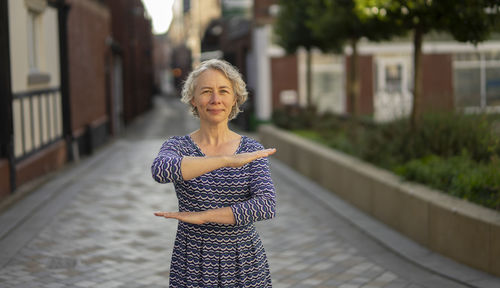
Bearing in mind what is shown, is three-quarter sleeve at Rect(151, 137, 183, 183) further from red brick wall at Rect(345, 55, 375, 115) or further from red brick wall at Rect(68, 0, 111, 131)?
red brick wall at Rect(345, 55, 375, 115)

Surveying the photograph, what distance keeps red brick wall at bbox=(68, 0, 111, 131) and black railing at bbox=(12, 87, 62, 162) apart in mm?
1296

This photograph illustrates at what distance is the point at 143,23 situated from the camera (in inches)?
1885

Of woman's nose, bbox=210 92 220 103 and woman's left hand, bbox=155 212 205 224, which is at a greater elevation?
woman's nose, bbox=210 92 220 103

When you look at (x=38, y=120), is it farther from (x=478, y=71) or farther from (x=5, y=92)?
(x=478, y=71)

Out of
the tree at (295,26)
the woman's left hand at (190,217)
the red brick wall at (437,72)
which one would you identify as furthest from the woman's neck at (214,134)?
the red brick wall at (437,72)

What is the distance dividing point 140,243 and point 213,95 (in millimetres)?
4881

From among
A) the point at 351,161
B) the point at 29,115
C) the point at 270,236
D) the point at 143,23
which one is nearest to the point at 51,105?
the point at 29,115

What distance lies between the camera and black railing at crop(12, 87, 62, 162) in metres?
11.5

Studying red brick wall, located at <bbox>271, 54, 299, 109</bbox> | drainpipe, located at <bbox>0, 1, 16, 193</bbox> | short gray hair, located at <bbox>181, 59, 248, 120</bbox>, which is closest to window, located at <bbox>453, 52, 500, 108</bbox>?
red brick wall, located at <bbox>271, 54, 299, 109</bbox>

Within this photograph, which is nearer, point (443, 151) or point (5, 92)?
point (443, 151)

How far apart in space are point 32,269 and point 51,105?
8331 mm

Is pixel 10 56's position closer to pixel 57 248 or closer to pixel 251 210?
→ pixel 57 248

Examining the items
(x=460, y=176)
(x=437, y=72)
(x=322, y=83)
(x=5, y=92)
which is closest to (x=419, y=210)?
(x=460, y=176)

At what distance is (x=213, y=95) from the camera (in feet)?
10.4
